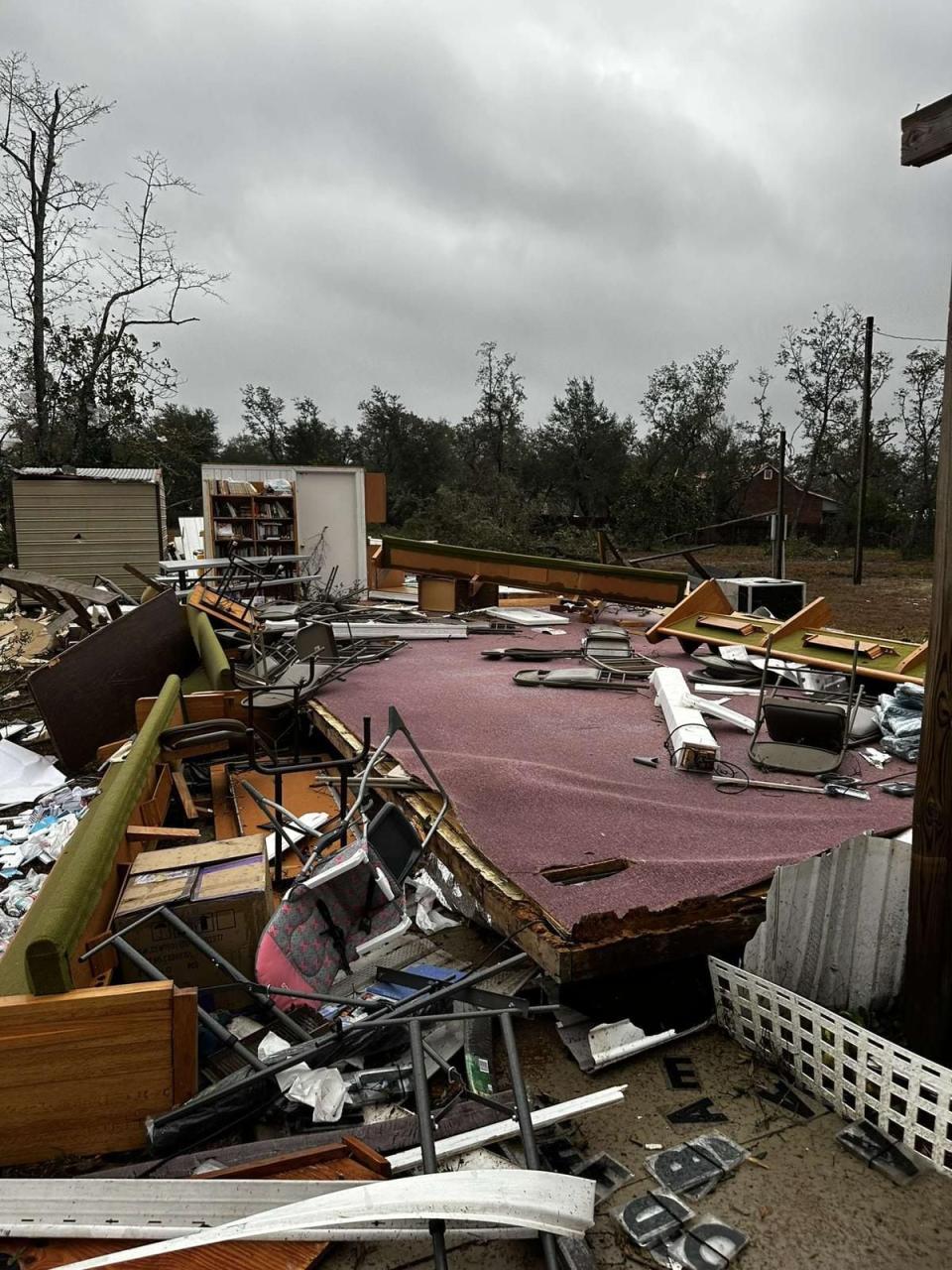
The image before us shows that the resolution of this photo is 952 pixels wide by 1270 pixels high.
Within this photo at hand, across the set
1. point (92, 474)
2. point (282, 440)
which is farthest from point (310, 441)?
point (92, 474)

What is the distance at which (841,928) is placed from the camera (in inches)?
97.0

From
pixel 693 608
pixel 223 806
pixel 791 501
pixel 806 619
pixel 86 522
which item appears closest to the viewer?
pixel 223 806

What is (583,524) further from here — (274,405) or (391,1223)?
(391,1223)

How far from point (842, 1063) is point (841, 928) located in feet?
1.47

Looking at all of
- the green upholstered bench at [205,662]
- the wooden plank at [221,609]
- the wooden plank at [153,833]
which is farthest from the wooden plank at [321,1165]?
the wooden plank at [221,609]

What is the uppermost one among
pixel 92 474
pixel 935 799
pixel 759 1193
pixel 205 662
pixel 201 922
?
pixel 92 474

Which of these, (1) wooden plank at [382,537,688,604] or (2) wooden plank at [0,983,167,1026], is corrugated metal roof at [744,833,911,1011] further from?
(1) wooden plank at [382,537,688,604]

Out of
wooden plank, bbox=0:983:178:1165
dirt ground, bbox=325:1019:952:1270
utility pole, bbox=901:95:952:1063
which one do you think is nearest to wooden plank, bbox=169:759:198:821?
wooden plank, bbox=0:983:178:1165

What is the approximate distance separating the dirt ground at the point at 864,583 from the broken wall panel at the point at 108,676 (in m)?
8.97

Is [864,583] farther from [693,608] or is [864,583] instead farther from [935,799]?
[935,799]

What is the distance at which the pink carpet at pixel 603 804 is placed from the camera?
2.79 meters

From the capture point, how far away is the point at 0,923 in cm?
325

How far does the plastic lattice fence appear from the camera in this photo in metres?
1.95

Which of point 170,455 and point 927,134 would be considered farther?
point 170,455
